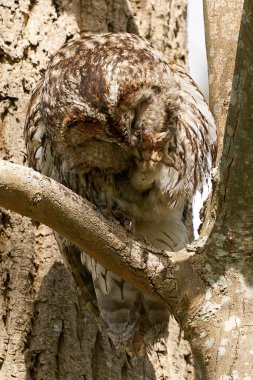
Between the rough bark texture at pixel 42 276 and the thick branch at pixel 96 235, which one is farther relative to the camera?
the rough bark texture at pixel 42 276

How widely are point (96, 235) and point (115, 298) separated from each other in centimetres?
→ 128

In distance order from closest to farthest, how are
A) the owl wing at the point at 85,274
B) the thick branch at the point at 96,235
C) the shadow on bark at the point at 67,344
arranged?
1. the thick branch at the point at 96,235
2. the shadow on bark at the point at 67,344
3. the owl wing at the point at 85,274

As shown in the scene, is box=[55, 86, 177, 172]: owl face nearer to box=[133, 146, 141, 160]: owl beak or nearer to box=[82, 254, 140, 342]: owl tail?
box=[133, 146, 141, 160]: owl beak

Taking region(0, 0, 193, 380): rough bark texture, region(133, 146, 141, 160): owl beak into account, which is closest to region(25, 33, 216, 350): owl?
region(133, 146, 141, 160): owl beak

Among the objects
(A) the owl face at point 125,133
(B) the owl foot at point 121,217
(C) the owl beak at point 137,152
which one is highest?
(A) the owl face at point 125,133

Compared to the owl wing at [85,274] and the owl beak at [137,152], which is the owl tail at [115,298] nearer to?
the owl wing at [85,274]

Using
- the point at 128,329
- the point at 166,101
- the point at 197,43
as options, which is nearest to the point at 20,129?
the point at 166,101

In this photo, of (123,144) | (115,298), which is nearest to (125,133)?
(123,144)

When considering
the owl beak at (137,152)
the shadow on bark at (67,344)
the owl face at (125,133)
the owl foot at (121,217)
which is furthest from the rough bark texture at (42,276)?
the owl beak at (137,152)

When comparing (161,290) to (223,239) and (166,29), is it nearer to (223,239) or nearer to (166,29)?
(223,239)

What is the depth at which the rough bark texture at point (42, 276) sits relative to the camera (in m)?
3.84

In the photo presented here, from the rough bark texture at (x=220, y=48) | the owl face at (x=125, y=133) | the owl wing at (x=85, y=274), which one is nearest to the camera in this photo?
the owl face at (x=125, y=133)

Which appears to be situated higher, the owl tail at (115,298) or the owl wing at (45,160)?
the owl wing at (45,160)

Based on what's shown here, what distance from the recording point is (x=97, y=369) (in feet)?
12.9
